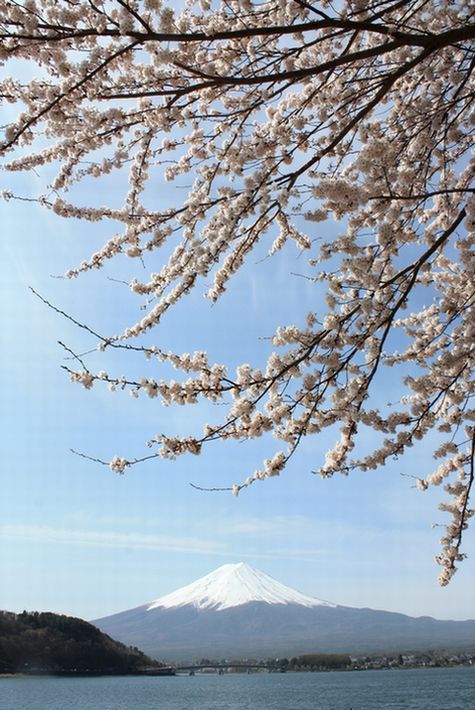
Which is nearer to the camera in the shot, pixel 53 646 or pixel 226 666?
pixel 53 646

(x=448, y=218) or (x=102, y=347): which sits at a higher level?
(x=448, y=218)

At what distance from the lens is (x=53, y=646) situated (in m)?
66.8

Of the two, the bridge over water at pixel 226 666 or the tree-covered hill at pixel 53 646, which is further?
the bridge over water at pixel 226 666

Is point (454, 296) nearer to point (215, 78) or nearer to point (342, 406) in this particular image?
point (342, 406)

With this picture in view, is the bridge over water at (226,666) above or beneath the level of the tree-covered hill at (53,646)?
beneath

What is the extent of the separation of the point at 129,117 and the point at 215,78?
0.59 m

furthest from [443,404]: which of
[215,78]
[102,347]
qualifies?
[215,78]

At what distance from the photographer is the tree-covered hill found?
65500 mm

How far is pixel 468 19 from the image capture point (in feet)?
11.0

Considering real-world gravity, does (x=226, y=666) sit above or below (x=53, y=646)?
below

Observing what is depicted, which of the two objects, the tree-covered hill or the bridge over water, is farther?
the bridge over water

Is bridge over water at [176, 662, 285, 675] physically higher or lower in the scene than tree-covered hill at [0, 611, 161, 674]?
lower

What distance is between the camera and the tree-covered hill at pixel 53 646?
215 ft

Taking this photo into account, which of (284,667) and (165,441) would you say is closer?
(165,441)
